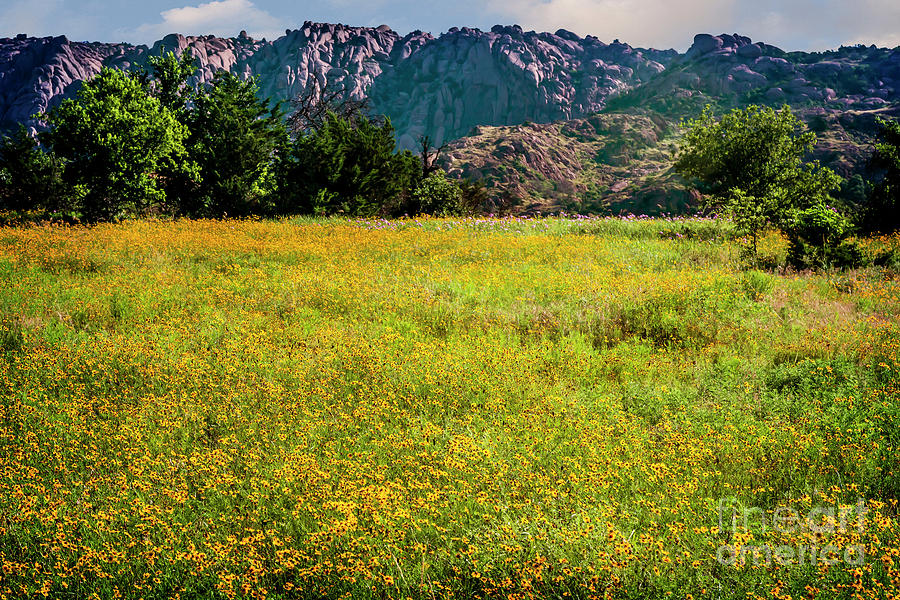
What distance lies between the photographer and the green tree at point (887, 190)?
1792cm

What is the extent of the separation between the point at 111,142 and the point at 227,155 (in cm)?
498

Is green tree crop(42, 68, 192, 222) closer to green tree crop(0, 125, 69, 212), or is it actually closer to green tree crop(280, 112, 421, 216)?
green tree crop(0, 125, 69, 212)

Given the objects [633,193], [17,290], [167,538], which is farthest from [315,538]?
[633,193]

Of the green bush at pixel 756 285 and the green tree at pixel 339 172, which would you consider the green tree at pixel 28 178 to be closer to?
the green tree at pixel 339 172

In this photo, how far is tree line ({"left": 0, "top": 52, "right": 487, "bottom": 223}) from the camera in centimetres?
1959

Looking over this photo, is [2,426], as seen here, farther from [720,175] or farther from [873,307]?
[720,175]

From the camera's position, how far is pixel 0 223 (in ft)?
58.9

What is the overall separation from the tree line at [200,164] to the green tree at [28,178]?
0.05 metres

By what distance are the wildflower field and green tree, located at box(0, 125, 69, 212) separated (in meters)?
18.9

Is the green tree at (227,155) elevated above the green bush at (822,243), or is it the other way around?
the green tree at (227,155)

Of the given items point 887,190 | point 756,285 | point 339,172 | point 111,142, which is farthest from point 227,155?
point 887,190

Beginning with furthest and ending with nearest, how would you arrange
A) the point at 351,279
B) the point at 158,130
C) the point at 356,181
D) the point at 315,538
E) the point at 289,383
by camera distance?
the point at 356,181 < the point at 158,130 < the point at 351,279 < the point at 289,383 < the point at 315,538

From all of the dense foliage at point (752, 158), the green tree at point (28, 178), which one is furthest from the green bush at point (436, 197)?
the green tree at point (28, 178)

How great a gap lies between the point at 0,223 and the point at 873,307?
2677cm
